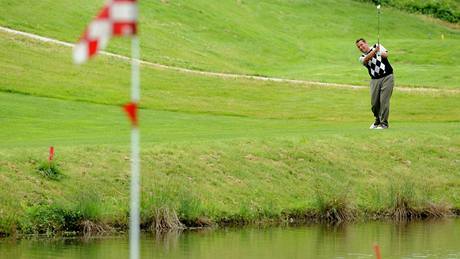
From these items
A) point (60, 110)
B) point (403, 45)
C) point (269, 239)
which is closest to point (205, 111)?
point (60, 110)

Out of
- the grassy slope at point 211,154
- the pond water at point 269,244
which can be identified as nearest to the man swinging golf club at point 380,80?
the grassy slope at point 211,154

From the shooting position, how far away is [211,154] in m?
29.1

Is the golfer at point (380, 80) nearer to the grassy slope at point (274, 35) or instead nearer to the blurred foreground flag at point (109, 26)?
the grassy slope at point (274, 35)

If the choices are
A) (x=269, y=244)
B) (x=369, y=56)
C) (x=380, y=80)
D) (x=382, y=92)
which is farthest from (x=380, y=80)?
(x=269, y=244)

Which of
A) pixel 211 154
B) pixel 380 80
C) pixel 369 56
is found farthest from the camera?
pixel 380 80

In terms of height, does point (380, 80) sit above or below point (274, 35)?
below

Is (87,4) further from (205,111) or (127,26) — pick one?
(127,26)

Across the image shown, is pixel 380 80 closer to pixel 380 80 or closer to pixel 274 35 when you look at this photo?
pixel 380 80

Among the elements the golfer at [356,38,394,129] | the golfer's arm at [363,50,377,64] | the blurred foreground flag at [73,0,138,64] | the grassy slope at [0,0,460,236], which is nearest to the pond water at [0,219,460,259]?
the grassy slope at [0,0,460,236]

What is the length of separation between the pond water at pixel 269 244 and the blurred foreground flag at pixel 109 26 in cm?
1142

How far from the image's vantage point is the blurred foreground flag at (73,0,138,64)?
407 inches

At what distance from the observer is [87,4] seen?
61344mm

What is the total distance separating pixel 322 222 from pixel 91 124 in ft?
31.9

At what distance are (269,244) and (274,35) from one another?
4667 centimetres
